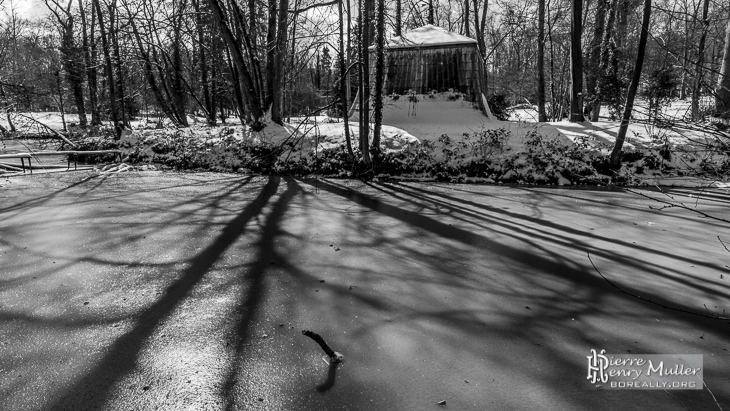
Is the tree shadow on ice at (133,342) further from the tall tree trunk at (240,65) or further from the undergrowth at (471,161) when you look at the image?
the tall tree trunk at (240,65)

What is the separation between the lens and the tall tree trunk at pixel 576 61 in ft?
47.4

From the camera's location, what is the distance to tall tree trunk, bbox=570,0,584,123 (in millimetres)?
14453

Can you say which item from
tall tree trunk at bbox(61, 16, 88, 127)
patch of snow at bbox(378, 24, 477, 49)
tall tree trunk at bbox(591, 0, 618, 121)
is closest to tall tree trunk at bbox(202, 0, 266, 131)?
patch of snow at bbox(378, 24, 477, 49)

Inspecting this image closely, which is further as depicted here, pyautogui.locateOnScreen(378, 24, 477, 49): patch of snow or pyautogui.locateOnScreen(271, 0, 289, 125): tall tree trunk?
pyautogui.locateOnScreen(378, 24, 477, 49): patch of snow

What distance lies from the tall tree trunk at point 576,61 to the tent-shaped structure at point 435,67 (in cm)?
321

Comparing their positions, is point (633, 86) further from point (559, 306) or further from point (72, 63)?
point (72, 63)

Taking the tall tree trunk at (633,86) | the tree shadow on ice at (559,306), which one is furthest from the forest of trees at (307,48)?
the tree shadow on ice at (559,306)

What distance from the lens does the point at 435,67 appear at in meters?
17.1

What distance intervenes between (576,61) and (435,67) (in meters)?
5.15

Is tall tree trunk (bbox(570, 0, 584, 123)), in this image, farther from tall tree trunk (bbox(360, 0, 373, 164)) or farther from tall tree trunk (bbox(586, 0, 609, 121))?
tall tree trunk (bbox(360, 0, 373, 164))

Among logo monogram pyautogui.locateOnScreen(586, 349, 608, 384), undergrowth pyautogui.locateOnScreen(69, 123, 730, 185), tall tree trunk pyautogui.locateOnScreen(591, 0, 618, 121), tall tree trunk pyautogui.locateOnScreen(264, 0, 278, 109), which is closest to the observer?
logo monogram pyautogui.locateOnScreen(586, 349, 608, 384)

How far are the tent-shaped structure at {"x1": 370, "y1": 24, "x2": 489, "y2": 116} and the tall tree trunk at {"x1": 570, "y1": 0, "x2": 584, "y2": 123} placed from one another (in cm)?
321

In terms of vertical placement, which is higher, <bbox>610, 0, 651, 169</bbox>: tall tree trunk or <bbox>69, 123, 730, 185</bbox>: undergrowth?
<bbox>610, 0, 651, 169</bbox>: tall tree trunk

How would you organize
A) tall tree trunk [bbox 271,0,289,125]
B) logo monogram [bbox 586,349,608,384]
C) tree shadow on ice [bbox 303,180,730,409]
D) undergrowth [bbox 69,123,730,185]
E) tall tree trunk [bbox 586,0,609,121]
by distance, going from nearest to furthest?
logo monogram [bbox 586,349,608,384] < tree shadow on ice [bbox 303,180,730,409] < undergrowth [bbox 69,123,730,185] < tall tree trunk [bbox 271,0,289,125] < tall tree trunk [bbox 586,0,609,121]
